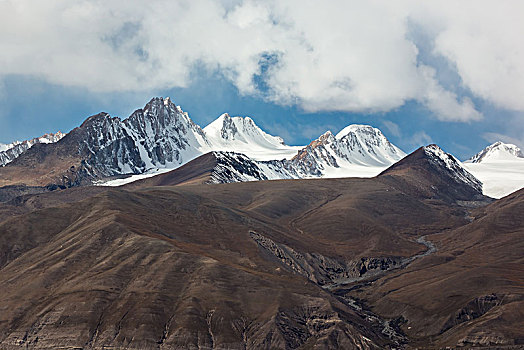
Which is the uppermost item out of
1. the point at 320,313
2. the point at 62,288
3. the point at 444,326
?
the point at 62,288

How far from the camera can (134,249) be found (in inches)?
7515

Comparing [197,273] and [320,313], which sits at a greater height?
Result: [197,273]

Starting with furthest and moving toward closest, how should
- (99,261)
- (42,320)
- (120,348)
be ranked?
(99,261) < (42,320) < (120,348)

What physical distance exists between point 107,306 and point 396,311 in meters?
83.0

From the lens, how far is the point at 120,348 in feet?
490

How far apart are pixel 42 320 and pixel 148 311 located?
82.8ft

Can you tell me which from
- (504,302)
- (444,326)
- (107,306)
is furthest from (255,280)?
(504,302)

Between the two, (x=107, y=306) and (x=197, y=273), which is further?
(x=197, y=273)

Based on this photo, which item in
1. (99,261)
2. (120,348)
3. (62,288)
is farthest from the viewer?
(99,261)

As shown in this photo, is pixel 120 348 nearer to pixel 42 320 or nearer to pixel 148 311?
pixel 148 311

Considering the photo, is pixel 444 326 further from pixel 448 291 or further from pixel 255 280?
pixel 255 280

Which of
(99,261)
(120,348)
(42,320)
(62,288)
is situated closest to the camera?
(120,348)

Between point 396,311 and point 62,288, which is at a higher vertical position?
point 62,288

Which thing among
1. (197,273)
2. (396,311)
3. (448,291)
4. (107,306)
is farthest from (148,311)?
(448,291)
